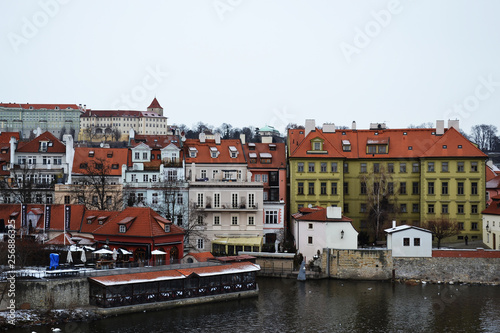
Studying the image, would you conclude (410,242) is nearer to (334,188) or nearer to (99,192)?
(334,188)

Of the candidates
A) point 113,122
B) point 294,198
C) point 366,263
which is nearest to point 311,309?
point 366,263

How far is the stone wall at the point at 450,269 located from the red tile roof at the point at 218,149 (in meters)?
20.6

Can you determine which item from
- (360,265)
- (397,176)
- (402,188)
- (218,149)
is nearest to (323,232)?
(360,265)

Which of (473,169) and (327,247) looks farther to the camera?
(473,169)

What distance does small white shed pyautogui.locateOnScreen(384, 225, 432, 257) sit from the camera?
165ft

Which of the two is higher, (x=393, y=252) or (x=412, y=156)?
(x=412, y=156)

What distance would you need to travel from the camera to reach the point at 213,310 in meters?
39.2

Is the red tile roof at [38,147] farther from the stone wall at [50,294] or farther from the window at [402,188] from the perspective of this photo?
the window at [402,188]

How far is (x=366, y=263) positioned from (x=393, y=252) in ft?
8.21

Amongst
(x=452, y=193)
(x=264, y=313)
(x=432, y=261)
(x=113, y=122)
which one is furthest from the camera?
(x=113, y=122)

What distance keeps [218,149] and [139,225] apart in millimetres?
18524

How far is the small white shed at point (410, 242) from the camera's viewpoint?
5016cm

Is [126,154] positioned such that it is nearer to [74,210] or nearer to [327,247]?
[74,210]

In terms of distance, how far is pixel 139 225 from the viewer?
47.2 meters
